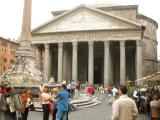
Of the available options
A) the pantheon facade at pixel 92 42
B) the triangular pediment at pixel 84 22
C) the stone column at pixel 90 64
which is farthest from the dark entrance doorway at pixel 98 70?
the triangular pediment at pixel 84 22

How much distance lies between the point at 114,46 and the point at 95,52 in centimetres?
310

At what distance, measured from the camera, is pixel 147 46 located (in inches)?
1999

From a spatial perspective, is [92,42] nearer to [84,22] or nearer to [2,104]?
[84,22]

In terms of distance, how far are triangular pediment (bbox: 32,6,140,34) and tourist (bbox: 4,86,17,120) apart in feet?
98.8

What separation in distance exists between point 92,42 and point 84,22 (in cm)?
272

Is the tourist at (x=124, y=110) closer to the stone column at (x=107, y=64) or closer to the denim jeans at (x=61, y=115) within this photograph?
the denim jeans at (x=61, y=115)

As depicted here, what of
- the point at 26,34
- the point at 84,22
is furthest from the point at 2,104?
the point at 84,22

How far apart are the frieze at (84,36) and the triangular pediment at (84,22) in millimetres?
584

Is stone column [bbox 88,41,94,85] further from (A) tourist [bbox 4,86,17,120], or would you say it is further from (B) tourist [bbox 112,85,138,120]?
(B) tourist [bbox 112,85,138,120]

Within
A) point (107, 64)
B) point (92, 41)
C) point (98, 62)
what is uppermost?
point (92, 41)

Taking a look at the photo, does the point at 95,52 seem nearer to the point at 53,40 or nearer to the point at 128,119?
the point at 53,40

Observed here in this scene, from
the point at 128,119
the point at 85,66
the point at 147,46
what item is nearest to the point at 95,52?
the point at 85,66

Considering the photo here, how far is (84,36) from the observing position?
37594mm

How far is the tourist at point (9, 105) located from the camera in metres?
6.61
